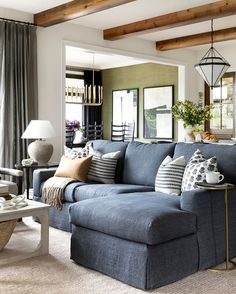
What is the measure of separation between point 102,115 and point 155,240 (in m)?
8.46

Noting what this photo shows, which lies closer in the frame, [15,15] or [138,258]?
[138,258]

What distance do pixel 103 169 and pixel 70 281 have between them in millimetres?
1748

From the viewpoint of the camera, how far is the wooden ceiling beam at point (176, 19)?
Answer: 5324 mm

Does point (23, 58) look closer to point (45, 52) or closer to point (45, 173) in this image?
point (45, 52)

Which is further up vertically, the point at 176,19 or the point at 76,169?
the point at 176,19

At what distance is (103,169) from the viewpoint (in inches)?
175

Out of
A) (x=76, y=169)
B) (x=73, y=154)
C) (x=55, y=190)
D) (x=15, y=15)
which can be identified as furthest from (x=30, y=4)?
(x=55, y=190)

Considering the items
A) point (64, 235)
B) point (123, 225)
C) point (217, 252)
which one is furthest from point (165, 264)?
point (64, 235)

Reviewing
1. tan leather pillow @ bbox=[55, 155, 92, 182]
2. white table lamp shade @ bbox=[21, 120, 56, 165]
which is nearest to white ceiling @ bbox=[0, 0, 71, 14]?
white table lamp shade @ bbox=[21, 120, 56, 165]

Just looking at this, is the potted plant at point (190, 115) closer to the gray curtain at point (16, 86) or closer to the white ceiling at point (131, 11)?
the white ceiling at point (131, 11)

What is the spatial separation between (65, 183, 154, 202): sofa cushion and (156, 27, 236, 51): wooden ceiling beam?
391cm

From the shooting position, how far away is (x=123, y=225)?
283 cm

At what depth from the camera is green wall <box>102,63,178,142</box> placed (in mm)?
9484

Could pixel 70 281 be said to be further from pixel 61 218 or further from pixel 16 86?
pixel 16 86
